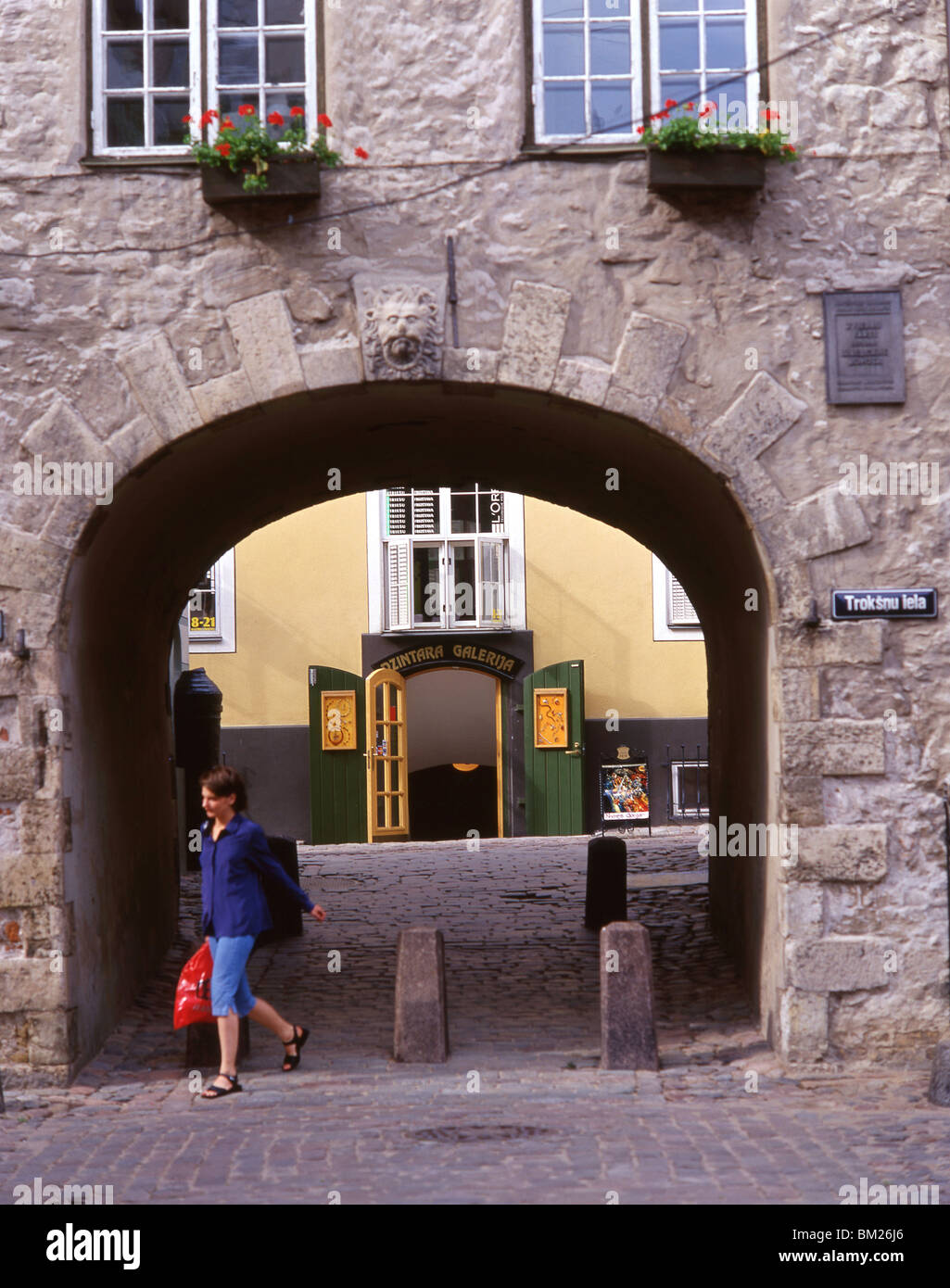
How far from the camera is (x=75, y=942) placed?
24.9 feet

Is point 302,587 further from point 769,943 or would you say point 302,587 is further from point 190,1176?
point 190,1176

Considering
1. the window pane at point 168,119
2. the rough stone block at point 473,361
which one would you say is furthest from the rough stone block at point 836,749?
the window pane at point 168,119

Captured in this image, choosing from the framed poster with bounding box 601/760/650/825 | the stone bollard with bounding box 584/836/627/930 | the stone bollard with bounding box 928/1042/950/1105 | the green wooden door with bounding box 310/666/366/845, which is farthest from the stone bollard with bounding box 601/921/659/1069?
the green wooden door with bounding box 310/666/366/845

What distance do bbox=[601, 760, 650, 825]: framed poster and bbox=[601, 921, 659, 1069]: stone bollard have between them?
14071mm

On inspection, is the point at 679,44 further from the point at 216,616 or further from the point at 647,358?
the point at 216,616

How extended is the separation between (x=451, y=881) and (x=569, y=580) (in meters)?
8.34

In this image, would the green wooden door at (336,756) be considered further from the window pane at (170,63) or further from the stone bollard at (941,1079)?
the stone bollard at (941,1079)

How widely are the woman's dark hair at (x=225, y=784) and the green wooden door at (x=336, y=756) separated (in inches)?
563

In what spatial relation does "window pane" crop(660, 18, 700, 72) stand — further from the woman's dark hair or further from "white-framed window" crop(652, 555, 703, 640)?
"white-framed window" crop(652, 555, 703, 640)

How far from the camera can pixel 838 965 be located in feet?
24.4

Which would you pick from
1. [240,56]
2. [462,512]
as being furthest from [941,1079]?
[462,512]

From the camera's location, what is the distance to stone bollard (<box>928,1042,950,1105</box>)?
6.66 metres

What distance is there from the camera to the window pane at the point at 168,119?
7938 mm

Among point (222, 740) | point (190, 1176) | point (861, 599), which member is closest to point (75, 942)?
point (190, 1176)
